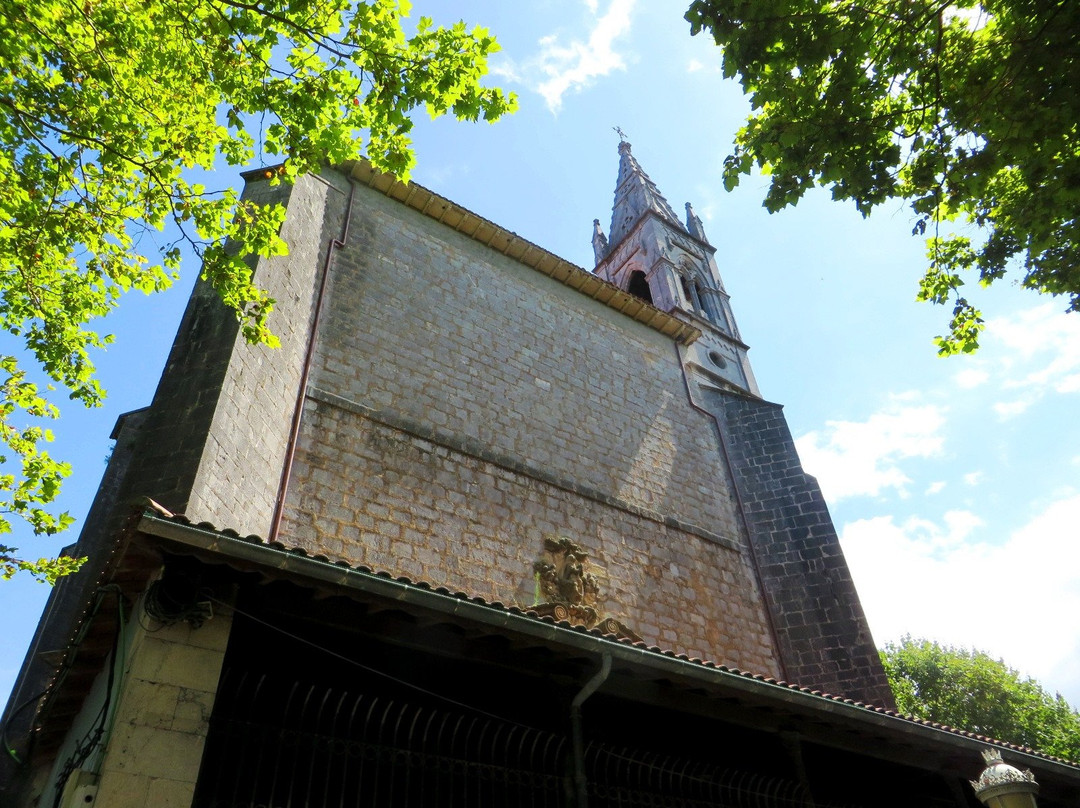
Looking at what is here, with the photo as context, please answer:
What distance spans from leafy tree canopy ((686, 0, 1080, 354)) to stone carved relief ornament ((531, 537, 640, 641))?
507cm

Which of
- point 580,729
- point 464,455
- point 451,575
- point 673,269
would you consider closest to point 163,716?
point 580,729

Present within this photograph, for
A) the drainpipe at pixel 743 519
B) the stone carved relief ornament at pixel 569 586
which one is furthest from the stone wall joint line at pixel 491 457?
the stone carved relief ornament at pixel 569 586

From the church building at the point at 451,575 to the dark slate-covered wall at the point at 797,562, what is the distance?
43 millimetres

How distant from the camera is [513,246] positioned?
43.6ft

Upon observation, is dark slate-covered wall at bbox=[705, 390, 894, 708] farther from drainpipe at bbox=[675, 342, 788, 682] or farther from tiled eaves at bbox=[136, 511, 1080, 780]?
tiled eaves at bbox=[136, 511, 1080, 780]

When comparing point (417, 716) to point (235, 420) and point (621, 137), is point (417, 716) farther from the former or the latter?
point (621, 137)

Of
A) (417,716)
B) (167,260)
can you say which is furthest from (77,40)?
(417,716)

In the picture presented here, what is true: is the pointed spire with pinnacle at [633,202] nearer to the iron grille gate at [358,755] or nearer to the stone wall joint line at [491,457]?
the stone wall joint line at [491,457]

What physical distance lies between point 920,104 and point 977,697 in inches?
913

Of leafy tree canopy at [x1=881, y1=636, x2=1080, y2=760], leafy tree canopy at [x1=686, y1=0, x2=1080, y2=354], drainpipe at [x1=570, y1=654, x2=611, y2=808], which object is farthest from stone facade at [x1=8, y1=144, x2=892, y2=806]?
leafy tree canopy at [x1=881, y1=636, x2=1080, y2=760]

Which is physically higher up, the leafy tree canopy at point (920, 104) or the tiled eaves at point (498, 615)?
the leafy tree canopy at point (920, 104)

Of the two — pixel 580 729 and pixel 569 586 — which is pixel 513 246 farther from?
pixel 580 729

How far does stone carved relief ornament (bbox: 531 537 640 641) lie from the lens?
8930 mm

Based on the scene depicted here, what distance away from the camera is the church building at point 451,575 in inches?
171
